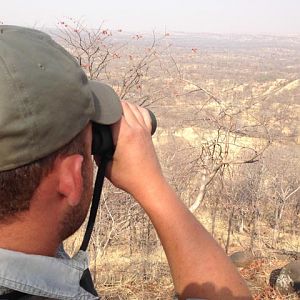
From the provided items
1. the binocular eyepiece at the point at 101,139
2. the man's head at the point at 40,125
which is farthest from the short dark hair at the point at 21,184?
the binocular eyepiece at the point at 101,139

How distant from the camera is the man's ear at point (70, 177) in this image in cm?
75

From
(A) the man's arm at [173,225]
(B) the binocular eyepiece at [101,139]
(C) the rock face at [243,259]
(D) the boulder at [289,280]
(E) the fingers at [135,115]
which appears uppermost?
(E) the fingers at [135,115]

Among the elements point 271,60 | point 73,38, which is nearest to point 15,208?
point 73,38

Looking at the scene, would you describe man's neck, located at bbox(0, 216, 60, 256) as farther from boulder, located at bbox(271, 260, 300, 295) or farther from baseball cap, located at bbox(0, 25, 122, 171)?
boulder, located at bbox(271, 260, 300, 295)

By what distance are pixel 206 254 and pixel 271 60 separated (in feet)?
236

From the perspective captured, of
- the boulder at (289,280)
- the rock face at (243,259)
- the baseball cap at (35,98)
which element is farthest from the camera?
the rock face at (243,259)

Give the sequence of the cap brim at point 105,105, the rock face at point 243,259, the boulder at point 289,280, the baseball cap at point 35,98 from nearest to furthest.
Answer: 1. the baseball cap at point 35,98
2. the cap brim at point 105,105
3. the boulder at point 289,280
4. the rock face at point 243,259

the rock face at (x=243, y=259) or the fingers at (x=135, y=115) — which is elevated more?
the fingers at (x=135, y=115)

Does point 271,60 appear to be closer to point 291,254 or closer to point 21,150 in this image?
point 291,254

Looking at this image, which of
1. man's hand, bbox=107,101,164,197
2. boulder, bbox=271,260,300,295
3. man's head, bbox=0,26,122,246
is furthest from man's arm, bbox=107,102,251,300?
boulder, bbox=271,260,300,295

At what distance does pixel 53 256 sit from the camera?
82 centimetres

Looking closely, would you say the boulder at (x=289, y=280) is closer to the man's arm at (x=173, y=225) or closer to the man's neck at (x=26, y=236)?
the man's arm at (x=173, y=225)

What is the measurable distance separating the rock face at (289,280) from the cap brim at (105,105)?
20.8 ft

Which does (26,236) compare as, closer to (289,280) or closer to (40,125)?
(40,125)
